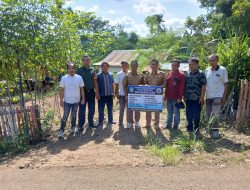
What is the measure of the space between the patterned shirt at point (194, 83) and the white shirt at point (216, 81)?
0.15m

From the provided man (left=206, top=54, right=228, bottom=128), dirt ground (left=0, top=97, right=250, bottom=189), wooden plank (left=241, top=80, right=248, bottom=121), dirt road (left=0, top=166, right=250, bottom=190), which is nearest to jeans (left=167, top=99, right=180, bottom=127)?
dirt ground (left=0, top=97, right=250, bottom=189)

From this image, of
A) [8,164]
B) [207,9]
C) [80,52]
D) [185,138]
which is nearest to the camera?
[8,164]

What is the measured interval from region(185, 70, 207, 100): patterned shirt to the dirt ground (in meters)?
0.99

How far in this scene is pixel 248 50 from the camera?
27.7 feet

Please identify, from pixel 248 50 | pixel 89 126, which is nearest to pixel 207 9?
pixel 248 50

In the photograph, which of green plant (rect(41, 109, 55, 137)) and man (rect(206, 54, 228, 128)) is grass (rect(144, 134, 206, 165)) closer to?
man (rect(206, 54, 228, 128))

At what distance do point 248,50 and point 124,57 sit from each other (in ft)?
94.9

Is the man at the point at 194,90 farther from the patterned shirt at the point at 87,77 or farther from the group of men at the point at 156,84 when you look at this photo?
the patterned shirt at the point at 87,77

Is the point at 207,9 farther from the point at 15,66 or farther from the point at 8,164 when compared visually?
the point at 8,164

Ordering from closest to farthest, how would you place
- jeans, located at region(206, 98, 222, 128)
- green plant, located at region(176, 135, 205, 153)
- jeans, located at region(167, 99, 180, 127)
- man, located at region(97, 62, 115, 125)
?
green plant, located at region(176, 135, 205, 153)
jeans, located at region(206, 98, 222, 128)
jeans, located at region(167, 99, 180, 127)
man, located at region(97, 62, 115, 125)

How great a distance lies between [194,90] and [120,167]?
2510 millimetres

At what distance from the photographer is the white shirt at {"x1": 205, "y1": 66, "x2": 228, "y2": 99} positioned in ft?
22.2

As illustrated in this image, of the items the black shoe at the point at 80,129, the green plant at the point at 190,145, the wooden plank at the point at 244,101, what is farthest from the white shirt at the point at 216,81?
the black shoe at the point at 80,129

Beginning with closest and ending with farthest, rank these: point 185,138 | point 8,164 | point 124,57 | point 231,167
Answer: point 231,167 → point 8,164 → point 185,138 → point 124,57
